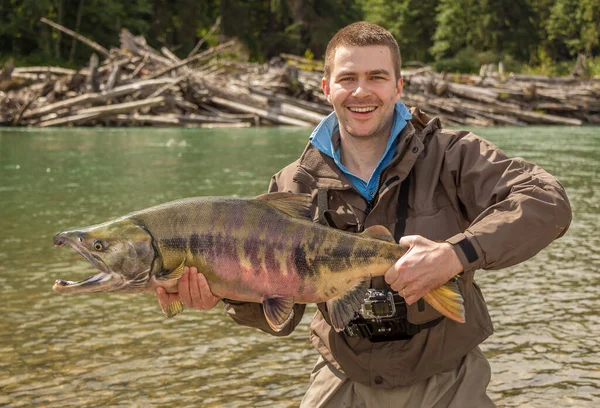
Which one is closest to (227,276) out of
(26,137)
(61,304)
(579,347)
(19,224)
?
(579,347)

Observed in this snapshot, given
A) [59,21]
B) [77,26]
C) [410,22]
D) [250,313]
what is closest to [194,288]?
[250,313]

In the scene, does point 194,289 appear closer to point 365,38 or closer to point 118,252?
point 118,252

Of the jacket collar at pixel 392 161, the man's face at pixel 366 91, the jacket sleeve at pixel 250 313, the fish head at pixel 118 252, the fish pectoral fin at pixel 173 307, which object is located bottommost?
the jacket sleeve at pixel 250 313

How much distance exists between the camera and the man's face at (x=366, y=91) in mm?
3727

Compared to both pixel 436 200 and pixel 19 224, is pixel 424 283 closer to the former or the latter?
pixel 436 200

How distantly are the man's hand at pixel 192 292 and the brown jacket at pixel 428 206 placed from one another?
33cm

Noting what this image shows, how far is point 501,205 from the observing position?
3.21 meters

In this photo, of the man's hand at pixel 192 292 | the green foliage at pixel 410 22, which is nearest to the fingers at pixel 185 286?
the man's hand at pixel 192 292

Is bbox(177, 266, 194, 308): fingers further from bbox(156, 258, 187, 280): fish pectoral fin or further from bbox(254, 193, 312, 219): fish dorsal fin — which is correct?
bbox(254, 193, 312, 219): fish dorsal fin

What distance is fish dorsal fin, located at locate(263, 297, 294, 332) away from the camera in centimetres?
329

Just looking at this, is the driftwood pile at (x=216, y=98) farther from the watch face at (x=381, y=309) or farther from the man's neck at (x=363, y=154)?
the watch face at (x=381, y=309)

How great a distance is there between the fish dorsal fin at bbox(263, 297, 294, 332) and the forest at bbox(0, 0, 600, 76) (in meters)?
38.4

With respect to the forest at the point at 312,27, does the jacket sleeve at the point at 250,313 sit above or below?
below

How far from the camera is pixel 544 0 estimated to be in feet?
238
